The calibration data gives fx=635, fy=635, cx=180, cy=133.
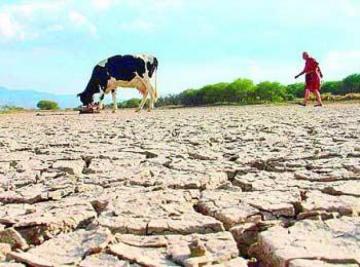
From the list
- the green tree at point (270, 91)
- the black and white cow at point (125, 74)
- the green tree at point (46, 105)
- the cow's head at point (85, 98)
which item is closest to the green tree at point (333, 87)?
the green tree at point (270, 91)

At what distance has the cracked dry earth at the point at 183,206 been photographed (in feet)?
8.20

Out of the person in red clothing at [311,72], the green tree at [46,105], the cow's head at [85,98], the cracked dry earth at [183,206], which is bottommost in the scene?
the green tree at [46,105]

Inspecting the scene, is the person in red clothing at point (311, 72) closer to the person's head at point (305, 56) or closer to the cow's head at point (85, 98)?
the person's head at point (305, 56)

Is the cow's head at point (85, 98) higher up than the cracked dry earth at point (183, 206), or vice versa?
the cow's head at point (85, 98)

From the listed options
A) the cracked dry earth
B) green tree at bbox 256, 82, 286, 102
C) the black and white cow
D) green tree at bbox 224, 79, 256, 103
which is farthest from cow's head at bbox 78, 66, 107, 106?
green tree at bbox 256, 82, 286, 102

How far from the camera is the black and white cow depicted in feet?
56.6

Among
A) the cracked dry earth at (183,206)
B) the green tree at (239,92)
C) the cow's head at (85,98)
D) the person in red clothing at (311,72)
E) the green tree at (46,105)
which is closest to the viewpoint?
the cracked dry earth at (183,206)

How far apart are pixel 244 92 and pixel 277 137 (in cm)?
2232

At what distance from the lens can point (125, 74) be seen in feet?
56.7

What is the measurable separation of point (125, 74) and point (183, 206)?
1420 cm

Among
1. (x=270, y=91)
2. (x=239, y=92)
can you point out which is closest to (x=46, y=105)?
(x=239, y=92)

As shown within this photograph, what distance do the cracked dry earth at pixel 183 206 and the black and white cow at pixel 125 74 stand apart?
11357 mm

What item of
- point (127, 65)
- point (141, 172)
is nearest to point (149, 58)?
point (127, 65)

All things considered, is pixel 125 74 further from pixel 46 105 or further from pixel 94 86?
pixel 46 105
